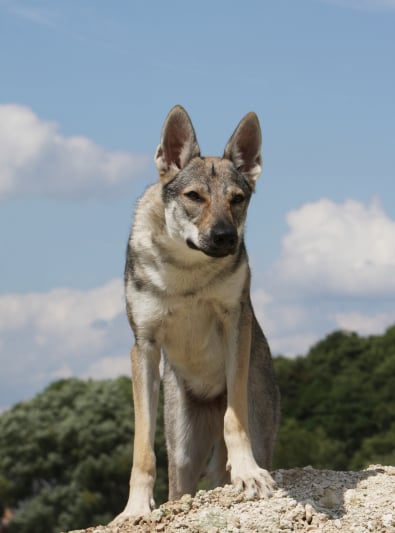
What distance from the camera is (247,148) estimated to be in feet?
40.8

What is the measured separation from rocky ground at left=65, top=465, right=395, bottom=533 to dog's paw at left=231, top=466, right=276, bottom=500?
0.25 ft

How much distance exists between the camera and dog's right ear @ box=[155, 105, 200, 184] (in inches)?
474

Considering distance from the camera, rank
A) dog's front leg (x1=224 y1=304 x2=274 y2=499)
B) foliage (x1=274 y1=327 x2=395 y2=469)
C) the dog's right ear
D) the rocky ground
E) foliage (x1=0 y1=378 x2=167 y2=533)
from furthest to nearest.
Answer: foliage (x1=274 y1=327 x2=395 y2=469), foliage (x1=0 y1=378 x2=167 y2=533), the dog's right ear, dog's front leg (x1=224 y1=304 x2=274 y2=499), the rocky ground

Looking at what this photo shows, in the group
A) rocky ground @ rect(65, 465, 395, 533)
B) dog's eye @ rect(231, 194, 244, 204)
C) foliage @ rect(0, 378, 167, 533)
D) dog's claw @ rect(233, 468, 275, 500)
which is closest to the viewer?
rocky ground @ rect(65, 465, 395, 533)

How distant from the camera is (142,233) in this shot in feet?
39.8

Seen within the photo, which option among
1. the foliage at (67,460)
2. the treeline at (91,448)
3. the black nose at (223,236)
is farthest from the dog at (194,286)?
the foliage at (67,460)

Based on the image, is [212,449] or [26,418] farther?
[26,418]

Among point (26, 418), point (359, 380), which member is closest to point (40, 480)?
point (26, 418)

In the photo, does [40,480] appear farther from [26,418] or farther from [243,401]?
[243,401]

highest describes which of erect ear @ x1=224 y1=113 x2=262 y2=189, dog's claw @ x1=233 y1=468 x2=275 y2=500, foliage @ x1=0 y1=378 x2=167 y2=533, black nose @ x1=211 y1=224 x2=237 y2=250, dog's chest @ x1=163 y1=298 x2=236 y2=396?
foliage @ x1=0 y1=378 x2=167 y2=533

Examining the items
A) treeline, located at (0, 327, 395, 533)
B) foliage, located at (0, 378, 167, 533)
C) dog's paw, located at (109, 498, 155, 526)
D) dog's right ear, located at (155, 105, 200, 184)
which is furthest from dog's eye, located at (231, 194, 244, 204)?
foliage, located at (0, 378, 167, 533)

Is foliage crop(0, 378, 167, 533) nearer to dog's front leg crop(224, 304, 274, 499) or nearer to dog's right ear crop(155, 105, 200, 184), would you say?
dog's front leg crop(224, 304, 274, 499)

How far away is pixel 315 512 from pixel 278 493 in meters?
0.47

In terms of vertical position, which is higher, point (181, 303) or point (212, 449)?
point (181, 303)
